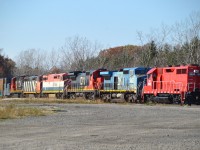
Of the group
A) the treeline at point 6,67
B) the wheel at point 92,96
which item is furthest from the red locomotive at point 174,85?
the treeline at point 6,67

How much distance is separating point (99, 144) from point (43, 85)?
44.3m

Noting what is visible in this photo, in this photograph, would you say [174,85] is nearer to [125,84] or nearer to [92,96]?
[125,84]

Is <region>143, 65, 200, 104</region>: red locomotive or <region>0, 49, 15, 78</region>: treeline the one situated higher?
<region>0, 49, 15, 78</region>: treeline

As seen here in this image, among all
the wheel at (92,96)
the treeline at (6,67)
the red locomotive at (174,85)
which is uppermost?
the treeline at (6,67)

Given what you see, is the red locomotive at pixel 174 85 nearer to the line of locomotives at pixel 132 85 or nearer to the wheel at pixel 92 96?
the line of locomotives at pixel 132 85

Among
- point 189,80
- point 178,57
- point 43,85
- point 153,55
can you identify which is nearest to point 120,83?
point 189,80

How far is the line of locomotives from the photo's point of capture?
99.3 feet

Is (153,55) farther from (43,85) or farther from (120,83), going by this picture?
(120,83)

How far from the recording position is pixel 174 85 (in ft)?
101

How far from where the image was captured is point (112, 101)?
37.8 metres

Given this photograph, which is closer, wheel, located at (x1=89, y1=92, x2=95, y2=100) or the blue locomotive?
the blue locomotive

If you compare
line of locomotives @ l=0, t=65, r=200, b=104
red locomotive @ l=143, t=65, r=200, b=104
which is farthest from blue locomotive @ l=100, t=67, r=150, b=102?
red locomotive @ l=143, t=65, r=200, b=104

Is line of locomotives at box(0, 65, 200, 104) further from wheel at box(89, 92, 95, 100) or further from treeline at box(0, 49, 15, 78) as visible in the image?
treeline at box(0, 49, 15, 78)

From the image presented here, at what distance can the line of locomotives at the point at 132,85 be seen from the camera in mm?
30281
